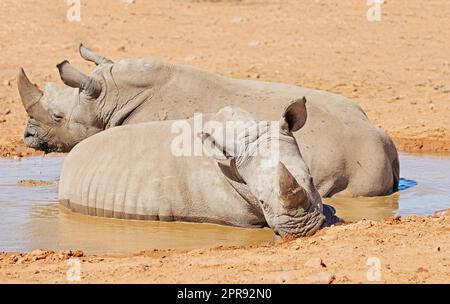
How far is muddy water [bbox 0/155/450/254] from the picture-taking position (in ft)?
26.1

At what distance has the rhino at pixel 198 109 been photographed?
382 inches

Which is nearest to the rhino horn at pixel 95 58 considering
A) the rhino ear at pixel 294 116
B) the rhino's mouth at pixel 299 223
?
the rhino ear at pixel 294 116

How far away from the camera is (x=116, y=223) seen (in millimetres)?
8711

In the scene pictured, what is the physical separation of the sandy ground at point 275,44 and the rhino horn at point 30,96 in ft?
7.81

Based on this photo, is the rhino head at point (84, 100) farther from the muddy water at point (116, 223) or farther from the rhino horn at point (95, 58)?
the muddy water at point (116, 223)

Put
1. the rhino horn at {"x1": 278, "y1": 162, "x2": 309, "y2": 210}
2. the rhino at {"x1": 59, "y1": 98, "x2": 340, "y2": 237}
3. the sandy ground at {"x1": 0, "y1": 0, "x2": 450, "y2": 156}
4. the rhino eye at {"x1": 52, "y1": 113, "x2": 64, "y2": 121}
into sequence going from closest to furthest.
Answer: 1. the rhino horn at {"x1": 278, "y1": 162, "x2": 309, "y2": 210}
2. the rhino at {"x1": 59, "y1": 98, "x2": 340, "y2": 237}
3. the rhino eye at {"x1": 52, "y1": 113, "x2": 64, "y2": 121}
4. the sandy ground at {"x1": 0, "y1": 0, "x2": 450, "y2": 156}

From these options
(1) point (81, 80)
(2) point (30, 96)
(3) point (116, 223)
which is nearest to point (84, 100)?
(1) point (81, 80)

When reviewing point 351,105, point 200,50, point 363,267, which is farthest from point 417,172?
point 200,50

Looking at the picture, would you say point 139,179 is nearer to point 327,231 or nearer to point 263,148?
point 263,148

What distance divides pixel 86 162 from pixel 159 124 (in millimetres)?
741

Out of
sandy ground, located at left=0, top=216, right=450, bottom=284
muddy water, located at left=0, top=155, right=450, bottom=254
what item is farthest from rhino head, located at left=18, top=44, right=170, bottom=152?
sandy ground, located at left=0, top=216, right=450, bottom=284

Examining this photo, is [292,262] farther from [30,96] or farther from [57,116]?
[30,96]

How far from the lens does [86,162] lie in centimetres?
919

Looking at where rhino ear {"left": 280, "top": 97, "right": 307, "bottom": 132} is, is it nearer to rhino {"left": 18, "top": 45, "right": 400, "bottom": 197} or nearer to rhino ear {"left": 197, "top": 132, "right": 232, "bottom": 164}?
rhino ear {"left": 197, "top": 132, "right": 232, "bottom": 164}
